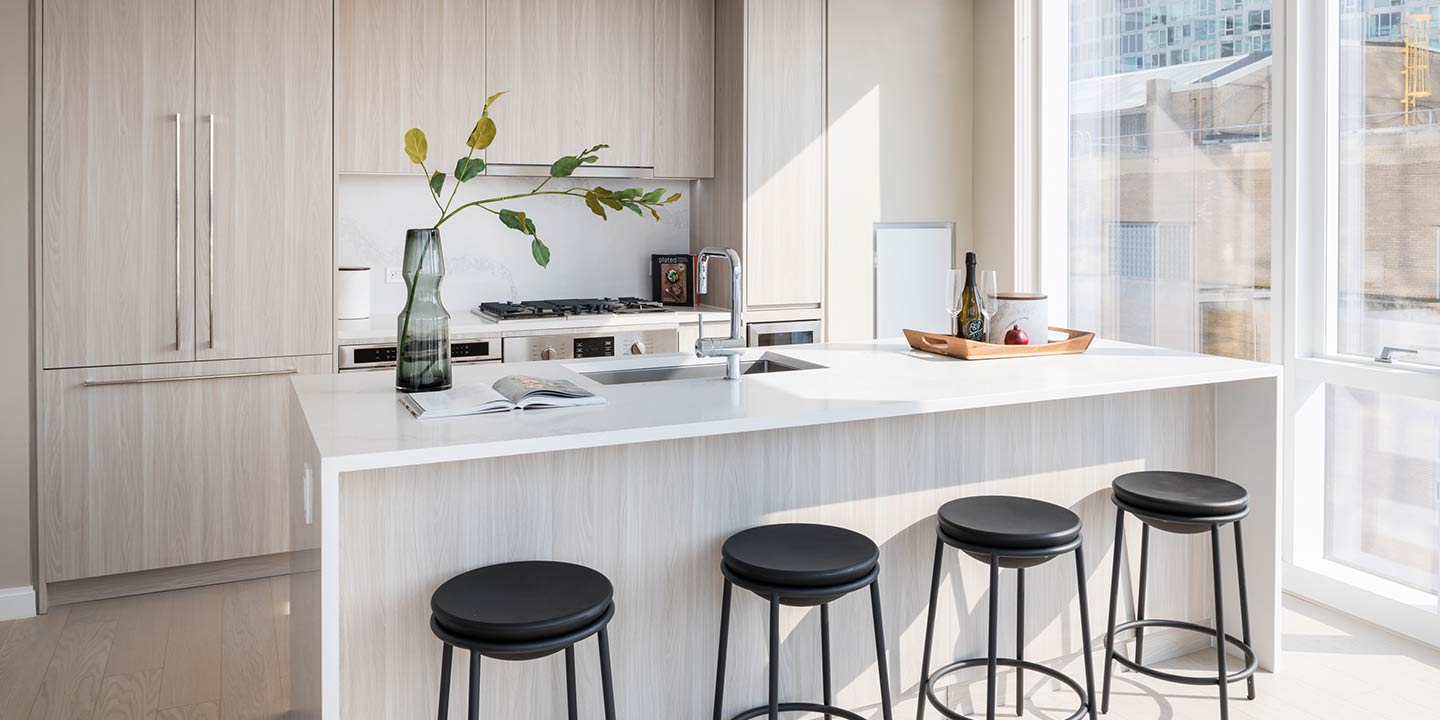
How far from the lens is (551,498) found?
7.06 ft

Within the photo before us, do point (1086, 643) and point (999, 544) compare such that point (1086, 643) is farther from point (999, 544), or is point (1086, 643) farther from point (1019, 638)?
point (999, 544)

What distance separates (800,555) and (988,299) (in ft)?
3.78

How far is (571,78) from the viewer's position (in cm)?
433

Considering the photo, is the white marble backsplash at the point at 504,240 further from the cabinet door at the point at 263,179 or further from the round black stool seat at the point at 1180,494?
the round black stool seat at the point at 1180,494

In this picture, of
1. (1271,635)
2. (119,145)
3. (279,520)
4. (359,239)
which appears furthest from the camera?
(359,239)

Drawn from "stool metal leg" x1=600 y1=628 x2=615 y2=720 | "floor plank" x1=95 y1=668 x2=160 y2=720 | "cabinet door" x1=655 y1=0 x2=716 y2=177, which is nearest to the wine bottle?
"stool metal leg" x1=600 y1=628 x2=615 y2=720

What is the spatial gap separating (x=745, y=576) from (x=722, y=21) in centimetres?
322

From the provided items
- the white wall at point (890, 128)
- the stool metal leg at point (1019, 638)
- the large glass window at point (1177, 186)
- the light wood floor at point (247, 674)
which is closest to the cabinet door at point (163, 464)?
the light wood floor at point (247, 674)

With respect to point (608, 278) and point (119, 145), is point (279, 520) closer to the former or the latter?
point (119, 145)

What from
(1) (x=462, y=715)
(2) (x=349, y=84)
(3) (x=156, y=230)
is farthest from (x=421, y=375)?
(2) (x=349, y=84)

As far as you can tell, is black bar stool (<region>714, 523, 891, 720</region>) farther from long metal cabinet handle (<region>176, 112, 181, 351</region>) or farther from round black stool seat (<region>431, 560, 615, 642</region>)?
long metal cabinet handle (<region>176, 112, 181, 351</region>)

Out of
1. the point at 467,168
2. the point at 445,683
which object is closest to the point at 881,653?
the point at 445,683

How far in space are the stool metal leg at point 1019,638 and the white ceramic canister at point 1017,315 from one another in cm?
69

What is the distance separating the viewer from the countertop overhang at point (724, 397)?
186 cm
